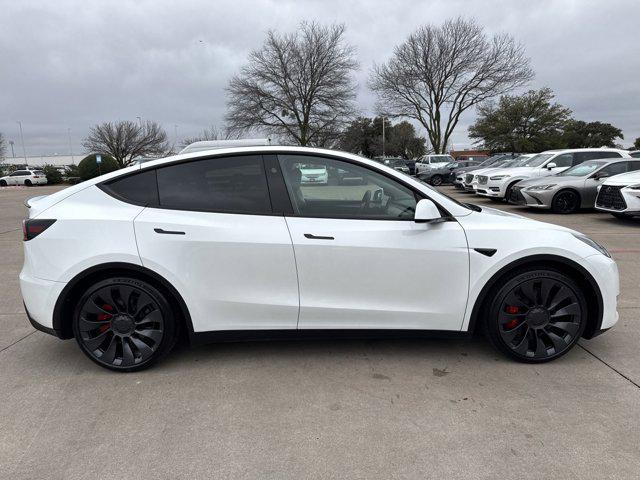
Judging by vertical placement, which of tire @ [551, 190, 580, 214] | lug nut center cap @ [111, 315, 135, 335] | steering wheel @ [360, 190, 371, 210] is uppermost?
steering wheel @ [360, 190, 371, 210]

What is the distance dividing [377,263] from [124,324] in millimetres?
1803

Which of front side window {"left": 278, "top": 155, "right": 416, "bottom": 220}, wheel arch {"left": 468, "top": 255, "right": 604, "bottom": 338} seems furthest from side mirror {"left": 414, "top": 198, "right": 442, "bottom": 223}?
wheel arch {"left": 468, "top": 255, "right": 604, "bottom": 338}

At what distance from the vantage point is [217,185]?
3293 millimetres

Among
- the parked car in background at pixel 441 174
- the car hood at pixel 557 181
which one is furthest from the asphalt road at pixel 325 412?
the parked car in background at pixel 441 174

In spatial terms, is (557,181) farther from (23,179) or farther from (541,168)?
(23,179)

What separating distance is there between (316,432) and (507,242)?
1778 mm

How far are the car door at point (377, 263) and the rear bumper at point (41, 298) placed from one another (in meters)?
1.68

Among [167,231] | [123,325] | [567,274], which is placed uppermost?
[167,231]

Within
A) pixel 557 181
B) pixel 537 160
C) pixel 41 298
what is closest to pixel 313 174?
pixel 41 298

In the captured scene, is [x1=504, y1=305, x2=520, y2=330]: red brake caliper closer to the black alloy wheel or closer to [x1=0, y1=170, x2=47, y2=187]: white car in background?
the black alloy wheel

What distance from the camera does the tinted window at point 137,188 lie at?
3.28 meters

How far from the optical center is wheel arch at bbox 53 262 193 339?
10.4ft

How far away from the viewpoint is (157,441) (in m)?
2.55

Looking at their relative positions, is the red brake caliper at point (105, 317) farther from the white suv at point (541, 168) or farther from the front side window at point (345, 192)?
the white suv at point (541, 168)
